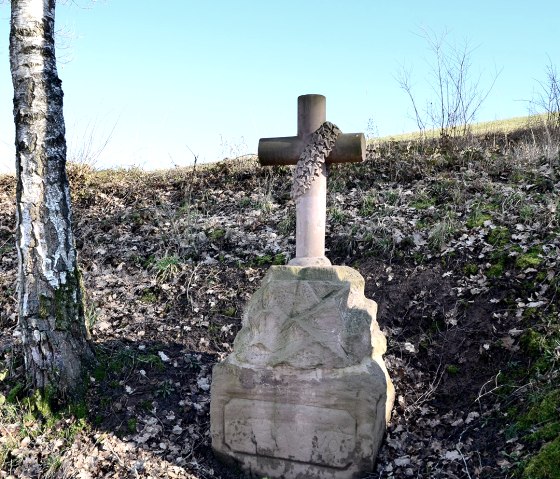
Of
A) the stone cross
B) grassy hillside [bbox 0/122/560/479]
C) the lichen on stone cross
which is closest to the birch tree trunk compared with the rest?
grassy hillside [bbox 0/122/560/479]

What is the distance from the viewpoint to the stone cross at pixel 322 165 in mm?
4137

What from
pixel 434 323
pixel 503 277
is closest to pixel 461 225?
pixel 503 277

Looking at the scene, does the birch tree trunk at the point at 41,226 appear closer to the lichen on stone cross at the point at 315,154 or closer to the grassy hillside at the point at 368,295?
the grassy hillside at the point at 368,295

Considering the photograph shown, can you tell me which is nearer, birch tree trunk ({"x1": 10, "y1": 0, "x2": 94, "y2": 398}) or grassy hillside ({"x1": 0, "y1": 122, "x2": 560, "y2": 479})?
grassy hillside ({"x1": 0, "y1": 122, "x2": 560, "y2": 479})

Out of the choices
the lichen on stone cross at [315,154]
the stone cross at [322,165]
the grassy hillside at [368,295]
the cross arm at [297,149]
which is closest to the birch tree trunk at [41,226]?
the grassy hillside at [368,295]

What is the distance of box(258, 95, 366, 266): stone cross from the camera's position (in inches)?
163

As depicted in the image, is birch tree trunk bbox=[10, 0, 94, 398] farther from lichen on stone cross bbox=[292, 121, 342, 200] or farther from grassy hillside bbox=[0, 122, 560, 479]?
lichen on stone cross bbox=[292, 121, 342, 200]

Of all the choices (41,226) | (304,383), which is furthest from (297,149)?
(41,226)

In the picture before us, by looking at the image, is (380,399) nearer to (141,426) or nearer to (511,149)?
(141,426)

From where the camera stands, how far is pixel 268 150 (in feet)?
14.1

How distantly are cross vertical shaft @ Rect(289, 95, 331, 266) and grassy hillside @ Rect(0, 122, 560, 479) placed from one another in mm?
1496

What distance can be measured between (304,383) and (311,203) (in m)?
1.36

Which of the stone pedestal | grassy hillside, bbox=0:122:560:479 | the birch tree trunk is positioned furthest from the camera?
the birch tree trunk

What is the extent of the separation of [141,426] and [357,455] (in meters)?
1.81
